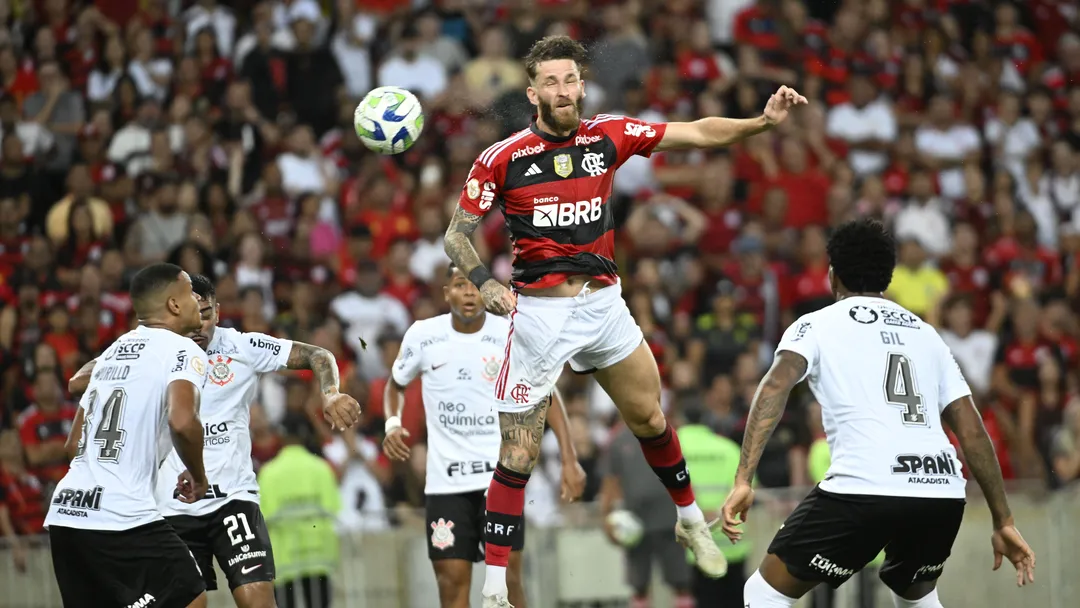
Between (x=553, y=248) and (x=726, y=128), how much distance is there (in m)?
1.32

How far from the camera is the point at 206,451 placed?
9.87 meters

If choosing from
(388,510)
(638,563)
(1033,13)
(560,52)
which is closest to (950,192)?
(1033,13)

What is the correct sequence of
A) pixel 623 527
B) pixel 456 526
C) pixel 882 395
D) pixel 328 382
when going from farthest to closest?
pixel 623 527 → pixel 456 526 → pixel 328 382 → pixel 882 395

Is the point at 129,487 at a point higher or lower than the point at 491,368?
lower

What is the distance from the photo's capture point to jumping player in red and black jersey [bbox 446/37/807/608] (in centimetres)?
896

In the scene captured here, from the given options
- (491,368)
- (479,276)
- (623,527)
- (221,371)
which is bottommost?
(623,527)

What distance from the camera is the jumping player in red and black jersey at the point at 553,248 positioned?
29.4 ft

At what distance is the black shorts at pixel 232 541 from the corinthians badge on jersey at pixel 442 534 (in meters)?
1.36

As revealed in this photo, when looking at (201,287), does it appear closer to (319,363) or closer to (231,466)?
(319,363)

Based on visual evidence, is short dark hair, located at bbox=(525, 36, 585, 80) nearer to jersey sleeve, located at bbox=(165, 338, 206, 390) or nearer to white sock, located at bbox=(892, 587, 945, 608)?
jersey sleeve, located at bbox=(165, 338, 206, 390)

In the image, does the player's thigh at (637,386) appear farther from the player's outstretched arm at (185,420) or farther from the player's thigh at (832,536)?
the player's outstretched arm at (185,420)

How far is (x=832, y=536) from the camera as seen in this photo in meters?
7.93

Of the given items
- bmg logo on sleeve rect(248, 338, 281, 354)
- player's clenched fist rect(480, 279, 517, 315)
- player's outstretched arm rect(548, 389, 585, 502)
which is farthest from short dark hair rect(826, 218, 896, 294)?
bmg logo on sleeve rect(248, 338, 281, 354)

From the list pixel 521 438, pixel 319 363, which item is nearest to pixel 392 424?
pixel 319 363
